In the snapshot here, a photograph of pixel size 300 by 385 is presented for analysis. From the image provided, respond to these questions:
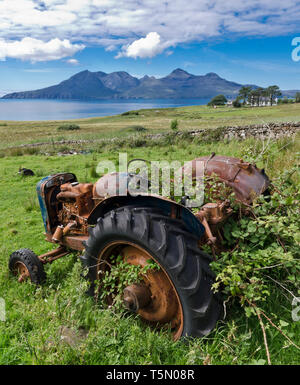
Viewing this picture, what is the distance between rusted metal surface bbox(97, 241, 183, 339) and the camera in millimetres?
2354

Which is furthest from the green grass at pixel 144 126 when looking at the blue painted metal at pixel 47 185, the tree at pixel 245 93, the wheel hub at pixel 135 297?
the tree at pixel 245 93

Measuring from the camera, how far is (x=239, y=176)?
3102mm

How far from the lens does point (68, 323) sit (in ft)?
7.68

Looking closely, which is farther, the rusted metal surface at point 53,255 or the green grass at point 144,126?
the green grass at point 144,126

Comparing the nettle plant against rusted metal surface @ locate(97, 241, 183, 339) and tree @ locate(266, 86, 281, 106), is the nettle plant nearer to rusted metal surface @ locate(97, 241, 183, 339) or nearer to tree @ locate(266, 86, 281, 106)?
rusted metal surface @ locate(97, 241, 183, 339)

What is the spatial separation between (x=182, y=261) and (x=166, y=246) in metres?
0.16

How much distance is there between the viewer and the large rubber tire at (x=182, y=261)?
2000mm

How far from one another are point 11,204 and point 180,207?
6277mm

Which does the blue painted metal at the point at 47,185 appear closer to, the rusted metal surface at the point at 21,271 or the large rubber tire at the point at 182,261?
the rusted metal surface at the point at 21,271

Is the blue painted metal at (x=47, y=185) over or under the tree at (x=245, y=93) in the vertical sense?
under

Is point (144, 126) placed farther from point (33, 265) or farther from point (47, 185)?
point (33, 265)

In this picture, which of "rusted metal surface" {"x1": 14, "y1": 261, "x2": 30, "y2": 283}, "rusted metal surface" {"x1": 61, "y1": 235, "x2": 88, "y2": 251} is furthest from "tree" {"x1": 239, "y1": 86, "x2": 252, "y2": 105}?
"rusted metal surface" {"x1": 14, "y1": 261, "x2": 30, "y2": 283}

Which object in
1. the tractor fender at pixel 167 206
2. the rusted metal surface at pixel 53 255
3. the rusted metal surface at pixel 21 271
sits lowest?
the rusted metal surface at pixel 21 271
